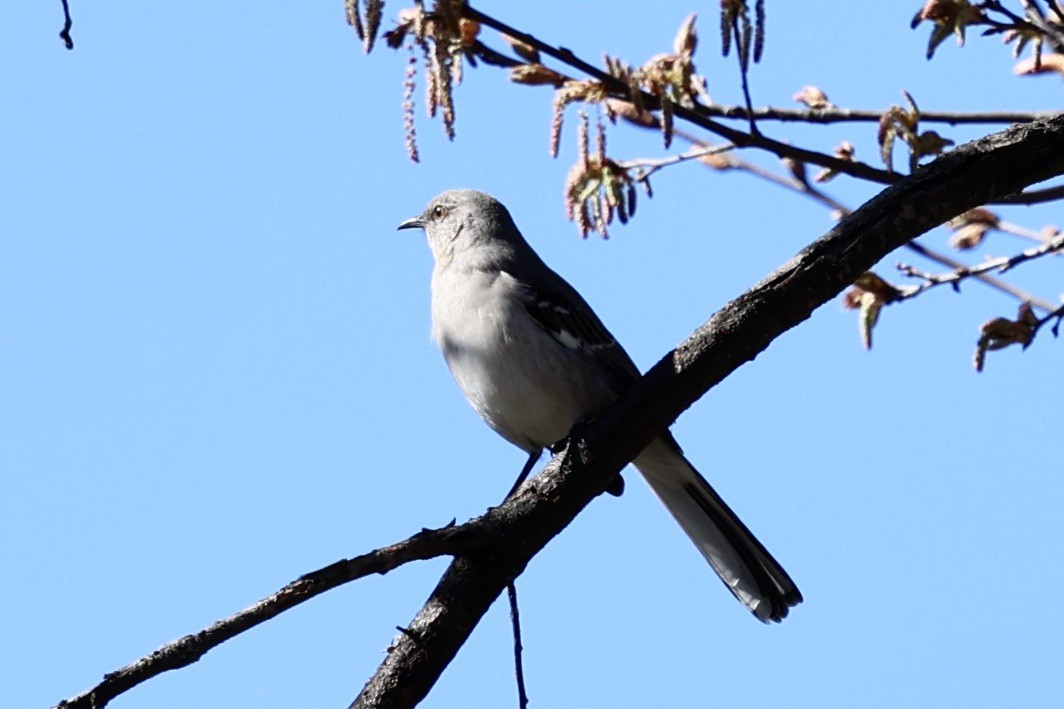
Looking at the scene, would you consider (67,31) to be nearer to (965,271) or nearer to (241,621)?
(241,621)

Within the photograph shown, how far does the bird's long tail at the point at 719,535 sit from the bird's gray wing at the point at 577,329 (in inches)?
14.6

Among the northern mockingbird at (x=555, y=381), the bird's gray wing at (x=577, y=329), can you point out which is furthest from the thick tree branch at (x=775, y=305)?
the bird's gray wing at (x=577, y=329)

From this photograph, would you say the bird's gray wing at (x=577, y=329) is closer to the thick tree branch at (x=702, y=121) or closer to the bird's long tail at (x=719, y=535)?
the bird's long tail at (x=719, y=535)

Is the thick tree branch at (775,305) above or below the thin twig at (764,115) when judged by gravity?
below

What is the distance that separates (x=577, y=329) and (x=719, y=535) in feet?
3.46

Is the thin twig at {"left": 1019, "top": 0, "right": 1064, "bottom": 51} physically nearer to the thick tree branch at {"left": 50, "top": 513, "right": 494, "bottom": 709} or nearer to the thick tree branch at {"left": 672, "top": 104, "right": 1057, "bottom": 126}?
the thick tree branch at {"left": 672, "top": 104, "right": 1057, "bottom": 126}

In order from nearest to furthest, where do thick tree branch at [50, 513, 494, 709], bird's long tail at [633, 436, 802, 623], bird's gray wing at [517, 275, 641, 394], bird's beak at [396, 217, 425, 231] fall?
thick tree branch at [50, 513, 494, 709] < bird's long tail at [633, 436, 802, 623] < bird's gray wing at [517, 275, 641, 394] < bird's beak at [396, 217, 425, 231]

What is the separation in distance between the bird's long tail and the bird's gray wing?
37 centimetres

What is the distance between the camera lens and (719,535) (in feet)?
16.6

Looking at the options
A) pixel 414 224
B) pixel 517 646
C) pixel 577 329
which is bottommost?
pixel 517 646

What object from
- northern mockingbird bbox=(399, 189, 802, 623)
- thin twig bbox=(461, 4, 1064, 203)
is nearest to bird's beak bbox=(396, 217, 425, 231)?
northern mockingbird bbox=(399, 189, 802, 623)

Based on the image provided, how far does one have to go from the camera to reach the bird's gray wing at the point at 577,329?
5223 millimetres

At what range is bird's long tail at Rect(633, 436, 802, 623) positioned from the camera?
16.0ft

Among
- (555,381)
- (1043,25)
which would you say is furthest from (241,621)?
(1043,25)
